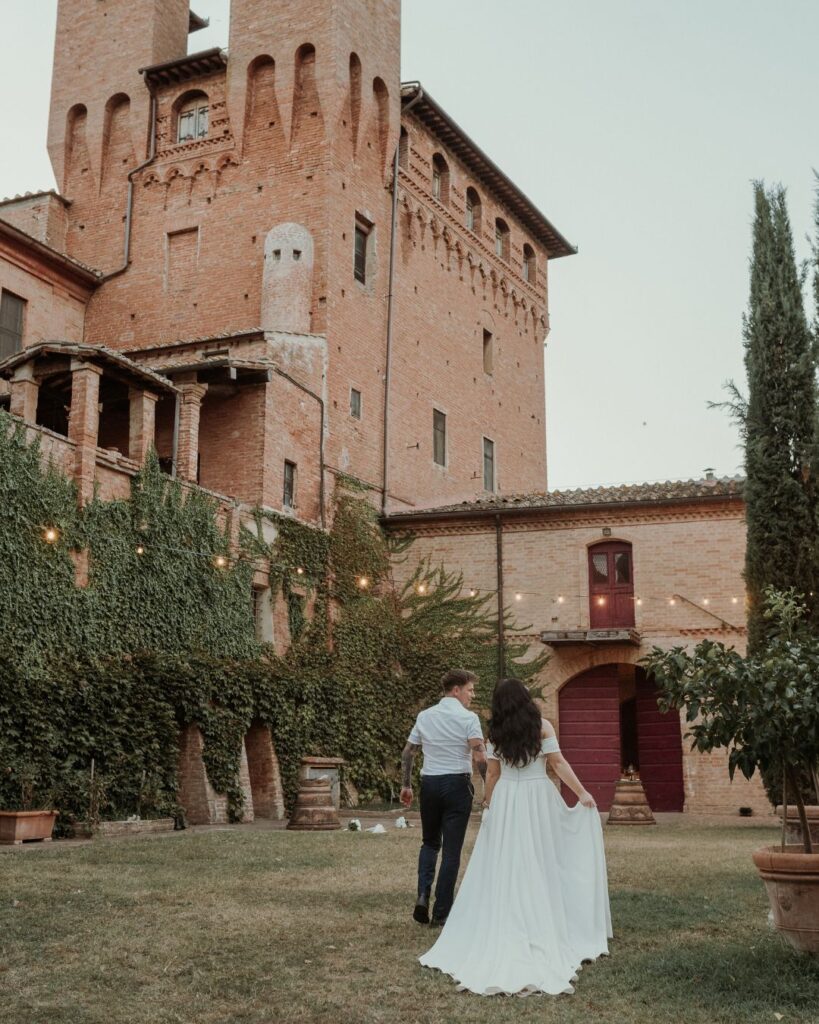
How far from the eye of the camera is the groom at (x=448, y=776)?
732cm

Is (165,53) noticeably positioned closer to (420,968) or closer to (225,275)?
(225,275)

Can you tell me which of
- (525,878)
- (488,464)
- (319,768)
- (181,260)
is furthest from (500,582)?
(525,878)

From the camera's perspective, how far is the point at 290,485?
22.7 meters

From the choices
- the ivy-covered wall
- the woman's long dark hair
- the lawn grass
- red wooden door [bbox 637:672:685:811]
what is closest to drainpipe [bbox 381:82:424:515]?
the ivy-covered wall

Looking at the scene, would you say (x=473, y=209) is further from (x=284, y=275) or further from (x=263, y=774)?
(x=263, y=774)

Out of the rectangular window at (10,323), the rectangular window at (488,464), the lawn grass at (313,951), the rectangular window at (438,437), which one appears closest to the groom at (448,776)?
the lawn grass at (313,951)

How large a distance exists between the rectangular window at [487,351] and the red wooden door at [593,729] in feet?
35.5

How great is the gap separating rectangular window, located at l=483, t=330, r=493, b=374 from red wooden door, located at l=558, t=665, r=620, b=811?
10.8 metres

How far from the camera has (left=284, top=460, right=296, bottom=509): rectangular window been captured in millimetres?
22578

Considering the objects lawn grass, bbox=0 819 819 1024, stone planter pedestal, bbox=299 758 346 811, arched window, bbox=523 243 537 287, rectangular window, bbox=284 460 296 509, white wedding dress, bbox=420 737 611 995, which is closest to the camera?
lawn grass, bbox=0 819 819 1024

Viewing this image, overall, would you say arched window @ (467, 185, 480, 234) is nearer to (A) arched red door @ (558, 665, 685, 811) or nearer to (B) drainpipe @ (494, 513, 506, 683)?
(B) drainpipe @ (494, 513, 506, 683)

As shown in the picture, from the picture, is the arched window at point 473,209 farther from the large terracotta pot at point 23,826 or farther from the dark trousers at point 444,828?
the dark trousers at point 444,828

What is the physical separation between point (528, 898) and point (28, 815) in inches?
364

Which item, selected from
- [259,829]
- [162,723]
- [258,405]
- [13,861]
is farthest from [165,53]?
[13,861]
